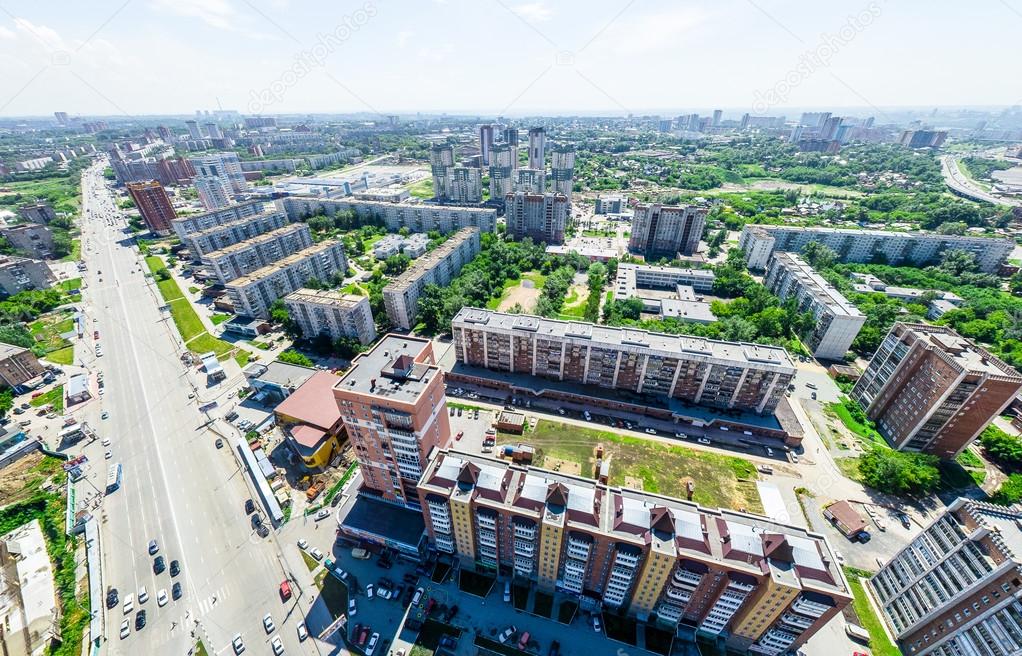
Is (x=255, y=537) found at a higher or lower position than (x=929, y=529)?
lower

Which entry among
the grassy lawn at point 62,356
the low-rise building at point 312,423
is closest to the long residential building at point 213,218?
the grassy lawn at point 62,356

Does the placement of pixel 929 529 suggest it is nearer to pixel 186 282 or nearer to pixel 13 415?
pixel 13 415

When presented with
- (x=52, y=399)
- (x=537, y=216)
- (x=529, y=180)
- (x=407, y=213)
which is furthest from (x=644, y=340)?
(x=529, y=180)

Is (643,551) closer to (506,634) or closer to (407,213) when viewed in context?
(506,634)

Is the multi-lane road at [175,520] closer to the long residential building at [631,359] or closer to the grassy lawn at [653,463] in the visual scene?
the grassy lawn at [653,463]

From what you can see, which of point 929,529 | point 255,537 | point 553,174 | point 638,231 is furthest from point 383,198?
point 929,529
